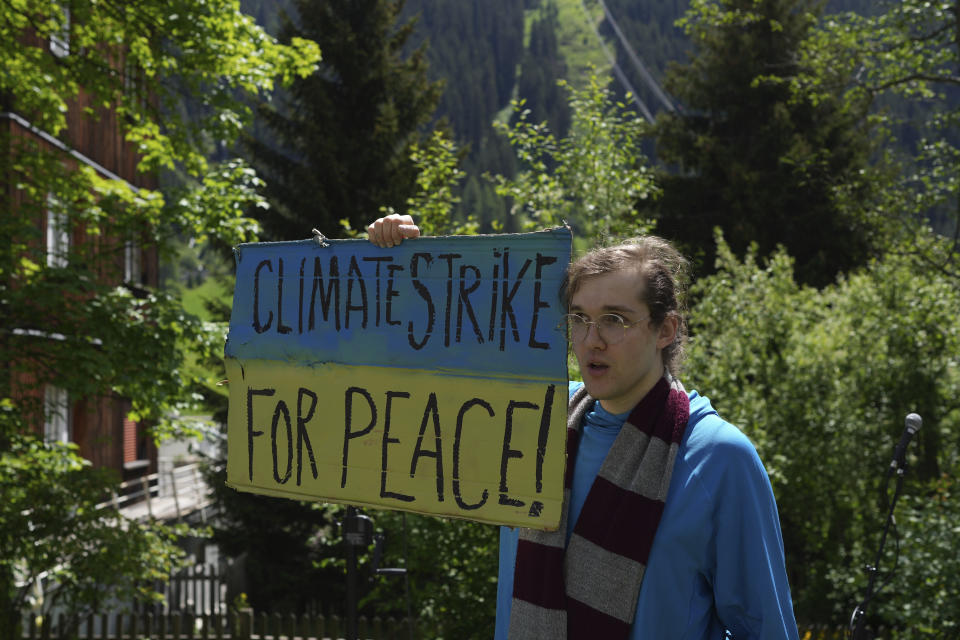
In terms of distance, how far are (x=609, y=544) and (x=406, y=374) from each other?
686mm

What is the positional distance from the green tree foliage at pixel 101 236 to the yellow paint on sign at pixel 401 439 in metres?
5.31

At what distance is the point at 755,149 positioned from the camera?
72.1 ft

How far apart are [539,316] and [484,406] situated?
0.87 ft

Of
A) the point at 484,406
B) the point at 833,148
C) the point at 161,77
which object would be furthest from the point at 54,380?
the point at 833,148

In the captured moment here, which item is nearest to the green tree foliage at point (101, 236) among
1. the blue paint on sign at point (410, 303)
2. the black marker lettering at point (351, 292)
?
the blue paint on sign at point (410, 303)

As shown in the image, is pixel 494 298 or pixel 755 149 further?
pixel 755 149

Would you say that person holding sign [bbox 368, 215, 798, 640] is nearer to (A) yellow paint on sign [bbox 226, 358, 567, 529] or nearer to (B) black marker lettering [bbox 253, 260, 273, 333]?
(A) yellow paint on sign [bbox 226, 358, 567, 529]

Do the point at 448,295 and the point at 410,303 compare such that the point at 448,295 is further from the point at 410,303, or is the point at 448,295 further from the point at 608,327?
the point at 608,327

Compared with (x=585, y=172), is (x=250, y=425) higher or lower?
lower

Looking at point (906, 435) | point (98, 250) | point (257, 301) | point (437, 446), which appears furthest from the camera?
point (98, 250)

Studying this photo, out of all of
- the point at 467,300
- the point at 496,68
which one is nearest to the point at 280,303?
the point at 467,300

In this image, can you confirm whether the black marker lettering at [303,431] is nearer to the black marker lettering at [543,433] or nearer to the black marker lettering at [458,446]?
the black marker lettering at [458,446]

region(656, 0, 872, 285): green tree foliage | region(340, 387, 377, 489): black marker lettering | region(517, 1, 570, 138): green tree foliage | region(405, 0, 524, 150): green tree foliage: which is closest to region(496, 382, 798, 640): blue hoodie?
region(340, 387, 377, 489): black marker lettering

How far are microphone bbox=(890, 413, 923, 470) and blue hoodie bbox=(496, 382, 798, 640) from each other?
218cm
